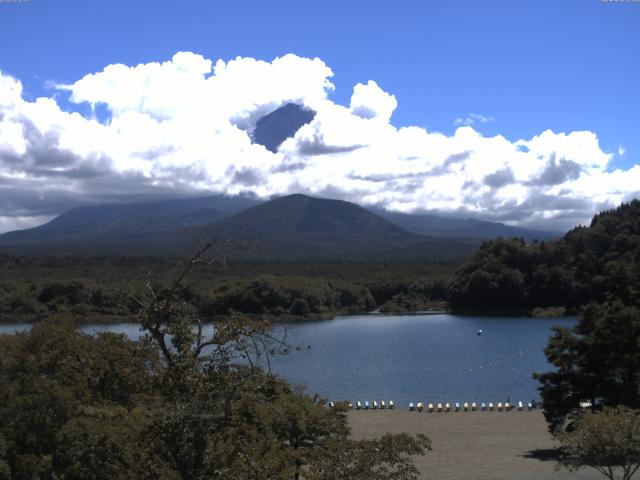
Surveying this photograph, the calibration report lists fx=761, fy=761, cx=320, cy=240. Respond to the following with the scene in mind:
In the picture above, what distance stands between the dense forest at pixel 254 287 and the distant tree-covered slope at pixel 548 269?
26.5 ft

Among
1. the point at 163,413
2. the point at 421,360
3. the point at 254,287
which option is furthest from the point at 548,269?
the point at 163,413

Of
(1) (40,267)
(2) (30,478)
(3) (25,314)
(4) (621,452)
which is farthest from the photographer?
(1) (40,267)

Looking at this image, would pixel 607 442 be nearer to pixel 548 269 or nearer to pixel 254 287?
pixel 254 287

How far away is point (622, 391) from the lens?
22.0 metres

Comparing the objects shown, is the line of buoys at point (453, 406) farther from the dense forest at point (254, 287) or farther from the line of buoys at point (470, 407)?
the dense forest at point (254, 287)

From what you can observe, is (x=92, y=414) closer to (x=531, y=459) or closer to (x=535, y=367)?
(x=531, y=459)

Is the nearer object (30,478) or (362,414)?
(30,478)

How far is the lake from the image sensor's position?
37.8 m

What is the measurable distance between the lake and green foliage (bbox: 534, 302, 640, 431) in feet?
26.3

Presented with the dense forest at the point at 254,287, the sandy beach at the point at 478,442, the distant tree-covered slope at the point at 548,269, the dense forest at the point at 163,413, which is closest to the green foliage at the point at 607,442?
the sandy beach at the point at 478,442

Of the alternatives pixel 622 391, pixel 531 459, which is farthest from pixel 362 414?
pixel 622 391

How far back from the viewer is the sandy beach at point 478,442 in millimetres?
20359

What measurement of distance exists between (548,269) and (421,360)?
4134 centimetres

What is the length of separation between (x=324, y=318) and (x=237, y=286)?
10575mm
